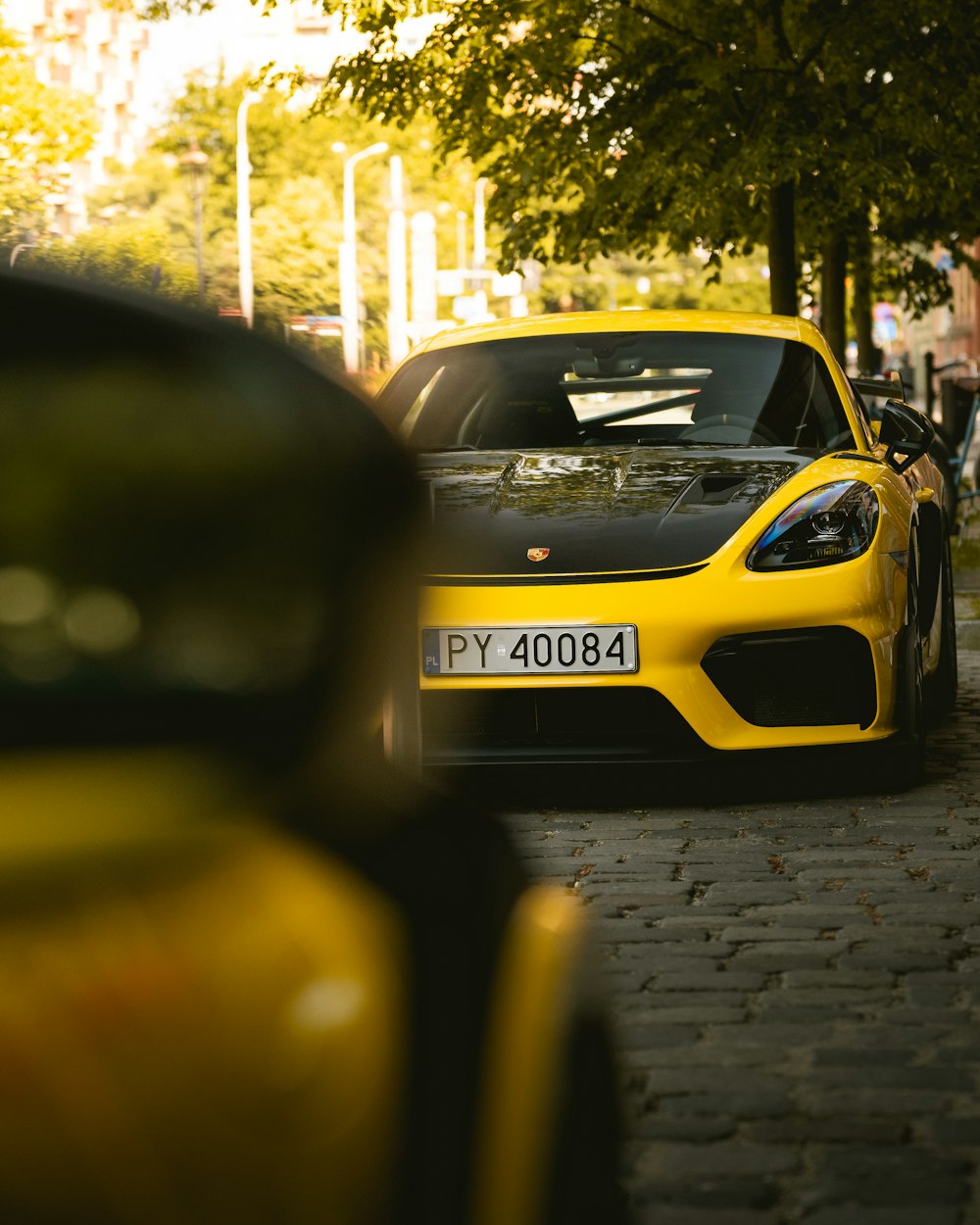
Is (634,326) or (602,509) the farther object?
(634,326)

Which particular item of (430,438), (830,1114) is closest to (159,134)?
(430,438)

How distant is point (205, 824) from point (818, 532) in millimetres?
5010

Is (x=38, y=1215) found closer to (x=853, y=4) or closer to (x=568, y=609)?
(x=568, y=609)

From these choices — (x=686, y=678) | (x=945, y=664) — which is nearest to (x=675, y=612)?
(x=686, y=678)

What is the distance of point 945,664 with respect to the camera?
7836 mm

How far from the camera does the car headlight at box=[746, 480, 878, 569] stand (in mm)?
6066

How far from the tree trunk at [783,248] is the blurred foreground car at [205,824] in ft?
53.9

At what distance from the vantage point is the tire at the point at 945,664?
7.67m

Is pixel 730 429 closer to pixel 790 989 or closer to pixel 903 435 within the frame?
pixel 903 435

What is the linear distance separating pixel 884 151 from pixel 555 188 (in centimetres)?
337

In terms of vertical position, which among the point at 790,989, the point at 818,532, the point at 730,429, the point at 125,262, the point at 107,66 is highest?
the point at 125,262

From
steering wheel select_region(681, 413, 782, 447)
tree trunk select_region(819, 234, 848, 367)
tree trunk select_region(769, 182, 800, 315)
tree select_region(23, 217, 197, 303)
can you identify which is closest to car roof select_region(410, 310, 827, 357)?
steering wheel select_region(681, 413, 782, 447)

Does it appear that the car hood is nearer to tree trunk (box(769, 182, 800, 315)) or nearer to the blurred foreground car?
the blurred foreground car

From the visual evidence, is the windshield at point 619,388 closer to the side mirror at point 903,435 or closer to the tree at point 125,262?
the side mirror at point 903,435
